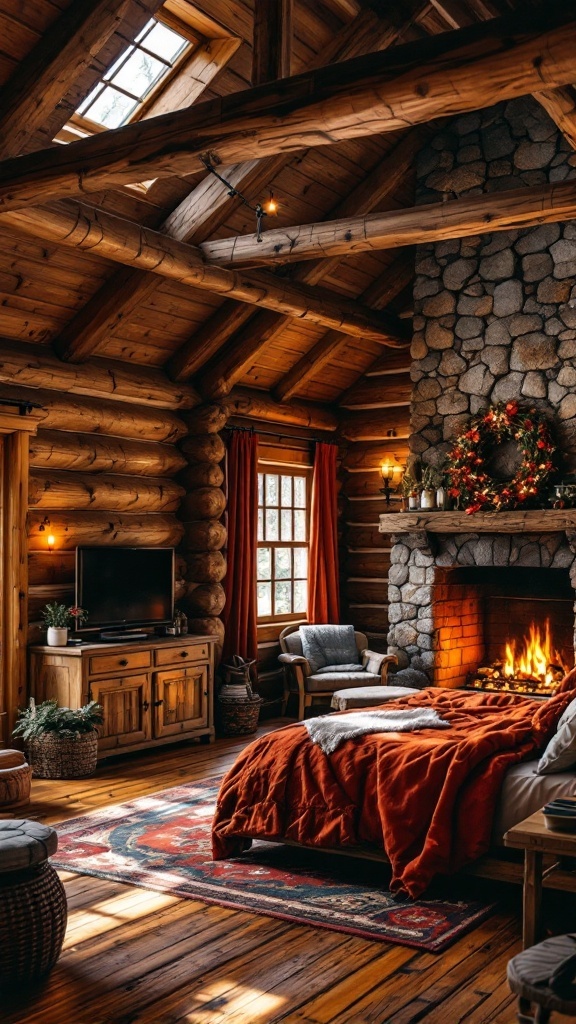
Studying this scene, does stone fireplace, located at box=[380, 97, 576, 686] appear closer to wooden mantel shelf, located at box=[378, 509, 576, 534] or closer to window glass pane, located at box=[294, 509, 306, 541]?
wooden mantel shelf, located at box=[378, 509, 576, 534]

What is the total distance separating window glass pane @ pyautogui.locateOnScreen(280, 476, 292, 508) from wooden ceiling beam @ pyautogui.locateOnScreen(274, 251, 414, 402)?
0.82 m

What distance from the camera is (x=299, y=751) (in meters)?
4.86

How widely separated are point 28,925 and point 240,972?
2.51 feet

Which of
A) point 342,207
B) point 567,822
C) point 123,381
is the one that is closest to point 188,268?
point 123,381

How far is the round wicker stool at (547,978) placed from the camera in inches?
95.0

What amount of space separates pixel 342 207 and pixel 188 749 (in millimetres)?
4460

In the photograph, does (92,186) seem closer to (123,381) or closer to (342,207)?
(123,381)

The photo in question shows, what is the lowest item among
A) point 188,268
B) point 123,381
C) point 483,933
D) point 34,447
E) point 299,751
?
point 483,933

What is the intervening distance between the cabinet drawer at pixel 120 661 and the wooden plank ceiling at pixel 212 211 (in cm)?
215

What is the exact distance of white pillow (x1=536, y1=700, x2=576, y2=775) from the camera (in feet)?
13.7

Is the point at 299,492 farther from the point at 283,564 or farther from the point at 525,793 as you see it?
the point at 525,793

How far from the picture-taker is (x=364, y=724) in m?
5.01

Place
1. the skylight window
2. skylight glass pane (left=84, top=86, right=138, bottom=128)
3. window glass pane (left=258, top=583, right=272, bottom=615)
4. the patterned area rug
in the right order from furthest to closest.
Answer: window glass pane (left=258, top=583, right=272, bottom=615) → skylight glass pane (left=84, top=86, right=138, bottom=128) → the skylight window → the patterned area rug

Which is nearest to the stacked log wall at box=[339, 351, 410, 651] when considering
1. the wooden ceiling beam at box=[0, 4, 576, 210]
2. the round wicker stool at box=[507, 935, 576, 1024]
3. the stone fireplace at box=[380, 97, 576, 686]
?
the stone fireplace at box=[380, 97, 576, 686]
